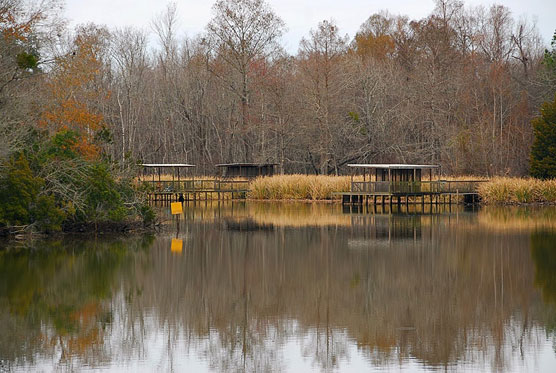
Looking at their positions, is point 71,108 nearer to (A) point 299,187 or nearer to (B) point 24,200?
(B) point 24,200

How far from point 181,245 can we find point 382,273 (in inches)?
345

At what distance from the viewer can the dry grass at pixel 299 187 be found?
179ft

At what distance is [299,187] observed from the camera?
55.8 m

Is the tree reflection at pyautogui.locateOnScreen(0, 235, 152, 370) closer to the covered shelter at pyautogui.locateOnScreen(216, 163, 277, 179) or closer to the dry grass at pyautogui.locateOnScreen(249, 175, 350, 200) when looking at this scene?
the dry grass at pyautogui.locateOnScreen(249, 175, 350, 200)

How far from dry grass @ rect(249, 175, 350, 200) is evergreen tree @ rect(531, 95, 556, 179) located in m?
12.4

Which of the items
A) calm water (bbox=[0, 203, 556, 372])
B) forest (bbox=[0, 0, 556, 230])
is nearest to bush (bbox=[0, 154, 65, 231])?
calm water (bbox=[0, 203, 556, 372])

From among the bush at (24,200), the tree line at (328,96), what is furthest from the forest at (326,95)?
the bush at (24,200)

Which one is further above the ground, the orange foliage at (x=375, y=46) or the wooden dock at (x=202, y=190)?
the orange foliage at (x=375, y=46)

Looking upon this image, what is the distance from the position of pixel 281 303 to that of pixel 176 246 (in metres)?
11.0

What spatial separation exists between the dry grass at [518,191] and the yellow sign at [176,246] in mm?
28119

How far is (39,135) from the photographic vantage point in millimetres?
30062

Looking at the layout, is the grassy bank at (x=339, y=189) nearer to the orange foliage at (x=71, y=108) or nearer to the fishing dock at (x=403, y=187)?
the fishing dock at (x=403, y=187)

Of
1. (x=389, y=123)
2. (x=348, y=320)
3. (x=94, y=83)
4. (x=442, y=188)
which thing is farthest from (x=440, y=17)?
(x=348, y=320)

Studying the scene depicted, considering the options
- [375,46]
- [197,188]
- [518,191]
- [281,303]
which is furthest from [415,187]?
[281,303]
